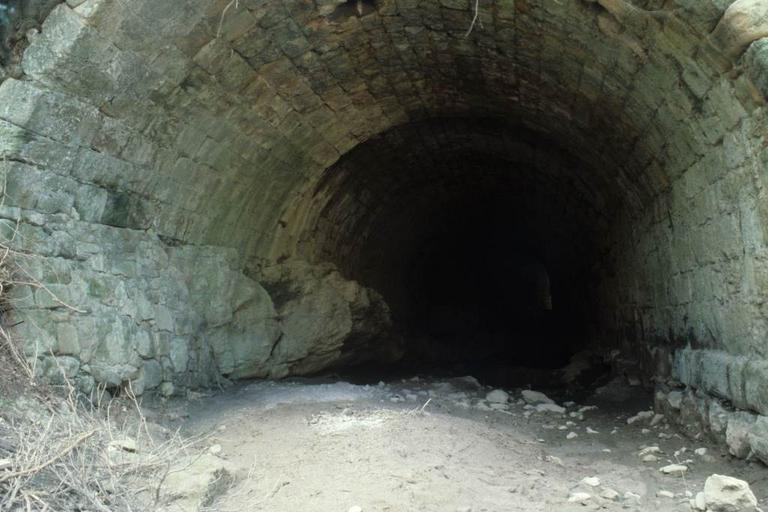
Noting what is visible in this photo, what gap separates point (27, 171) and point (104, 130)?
27.7 inches

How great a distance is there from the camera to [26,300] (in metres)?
4.78

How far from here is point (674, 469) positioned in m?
4.68

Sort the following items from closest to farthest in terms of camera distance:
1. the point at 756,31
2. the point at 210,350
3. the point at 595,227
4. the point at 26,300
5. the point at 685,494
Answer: the point at 756,31, the point at 685,494, the point at 26,300, the point at 210,350, the point at 595,227

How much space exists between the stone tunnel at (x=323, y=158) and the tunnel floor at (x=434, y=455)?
2.01 feet

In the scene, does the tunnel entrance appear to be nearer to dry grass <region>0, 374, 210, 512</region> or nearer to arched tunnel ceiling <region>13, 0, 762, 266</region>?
arched tunnel ceiling <region>13, 0, 762, 266</region>

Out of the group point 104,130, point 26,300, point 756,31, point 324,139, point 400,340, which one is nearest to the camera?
point 756,31

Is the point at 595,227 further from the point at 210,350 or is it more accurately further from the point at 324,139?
the point at 210,350

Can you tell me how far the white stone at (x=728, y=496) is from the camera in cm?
349

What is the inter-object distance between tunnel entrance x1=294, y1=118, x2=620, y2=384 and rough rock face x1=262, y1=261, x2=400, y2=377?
0.37 meters

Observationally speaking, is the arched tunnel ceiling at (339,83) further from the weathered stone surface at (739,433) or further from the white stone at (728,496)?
the white stone at (728,496)

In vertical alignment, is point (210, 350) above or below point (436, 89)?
below

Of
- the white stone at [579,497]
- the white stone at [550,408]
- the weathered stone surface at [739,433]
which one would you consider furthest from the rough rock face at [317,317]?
the weathered stone surface at [739,433]

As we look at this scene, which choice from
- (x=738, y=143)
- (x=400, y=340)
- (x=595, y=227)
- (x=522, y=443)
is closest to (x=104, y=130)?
(x=522, y=443)

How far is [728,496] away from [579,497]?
852mm
